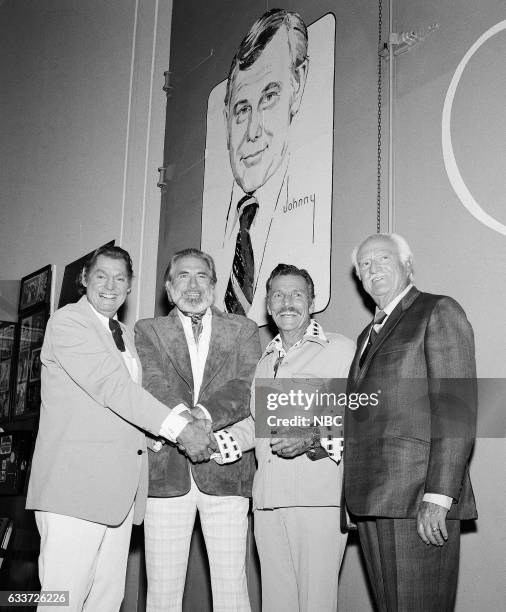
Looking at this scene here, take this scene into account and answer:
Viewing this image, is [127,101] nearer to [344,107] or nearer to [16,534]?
[344,107]

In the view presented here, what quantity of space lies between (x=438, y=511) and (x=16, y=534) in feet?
12.3

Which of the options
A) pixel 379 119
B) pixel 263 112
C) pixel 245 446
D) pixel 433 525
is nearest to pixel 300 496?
pixel 245 446

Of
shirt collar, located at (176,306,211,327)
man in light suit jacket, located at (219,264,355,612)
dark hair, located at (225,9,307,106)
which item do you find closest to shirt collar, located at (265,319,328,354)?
man in light suit jacket, located at (219,264,355,612)

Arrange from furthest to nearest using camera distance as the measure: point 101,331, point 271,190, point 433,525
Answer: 1. point 271,190
2. point 101,331
3. point 433,525

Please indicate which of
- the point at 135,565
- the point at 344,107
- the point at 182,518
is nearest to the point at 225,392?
the point at 182,518

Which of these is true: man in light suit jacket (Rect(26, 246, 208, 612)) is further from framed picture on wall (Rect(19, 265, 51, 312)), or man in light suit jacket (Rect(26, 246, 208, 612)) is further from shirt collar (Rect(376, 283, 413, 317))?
framed picture on wall (Rect(19, 265, 51, 312))

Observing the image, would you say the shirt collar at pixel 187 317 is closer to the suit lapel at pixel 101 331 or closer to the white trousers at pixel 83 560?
the suit lapel at pixel 101 331

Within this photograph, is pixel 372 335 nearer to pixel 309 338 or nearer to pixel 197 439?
pixel 309 338

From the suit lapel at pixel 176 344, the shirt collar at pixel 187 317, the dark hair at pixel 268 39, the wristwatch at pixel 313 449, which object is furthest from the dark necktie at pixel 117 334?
the dark hair at pixel 268 39

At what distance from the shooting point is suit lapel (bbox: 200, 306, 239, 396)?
2.76 metres

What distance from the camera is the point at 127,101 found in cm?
531

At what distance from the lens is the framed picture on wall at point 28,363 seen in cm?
552

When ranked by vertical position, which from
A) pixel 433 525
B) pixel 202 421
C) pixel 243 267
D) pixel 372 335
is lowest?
pixel 433 525

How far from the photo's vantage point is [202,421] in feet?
8.47
